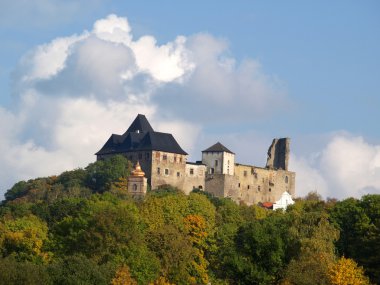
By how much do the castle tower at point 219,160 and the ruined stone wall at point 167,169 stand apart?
383 centimetres

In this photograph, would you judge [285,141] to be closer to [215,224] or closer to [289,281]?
[215,224]

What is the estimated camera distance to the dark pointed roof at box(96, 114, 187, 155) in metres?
116

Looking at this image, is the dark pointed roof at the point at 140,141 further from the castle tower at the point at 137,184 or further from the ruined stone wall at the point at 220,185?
the castle tower at the point at 137,184

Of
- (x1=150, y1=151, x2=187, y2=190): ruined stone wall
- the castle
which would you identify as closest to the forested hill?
(x1=150, y1=151, x2=187, y2=190): ruined stone wall

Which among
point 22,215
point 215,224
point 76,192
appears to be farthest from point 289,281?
point 76,192

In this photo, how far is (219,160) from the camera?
120250 millimetres

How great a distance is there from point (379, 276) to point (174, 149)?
5151cm

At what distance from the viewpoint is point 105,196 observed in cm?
9131

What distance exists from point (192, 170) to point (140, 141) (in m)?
5.92

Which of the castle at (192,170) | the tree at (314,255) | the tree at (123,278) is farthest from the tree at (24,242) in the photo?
the castle at (192,170)

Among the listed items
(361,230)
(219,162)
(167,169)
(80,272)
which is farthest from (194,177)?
(80,272)

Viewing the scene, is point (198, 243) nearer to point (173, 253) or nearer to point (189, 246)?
point (189, 246)

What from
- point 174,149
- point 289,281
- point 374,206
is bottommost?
point 289,281

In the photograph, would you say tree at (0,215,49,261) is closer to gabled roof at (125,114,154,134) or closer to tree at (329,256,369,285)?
tree at (329,256,369,285)
